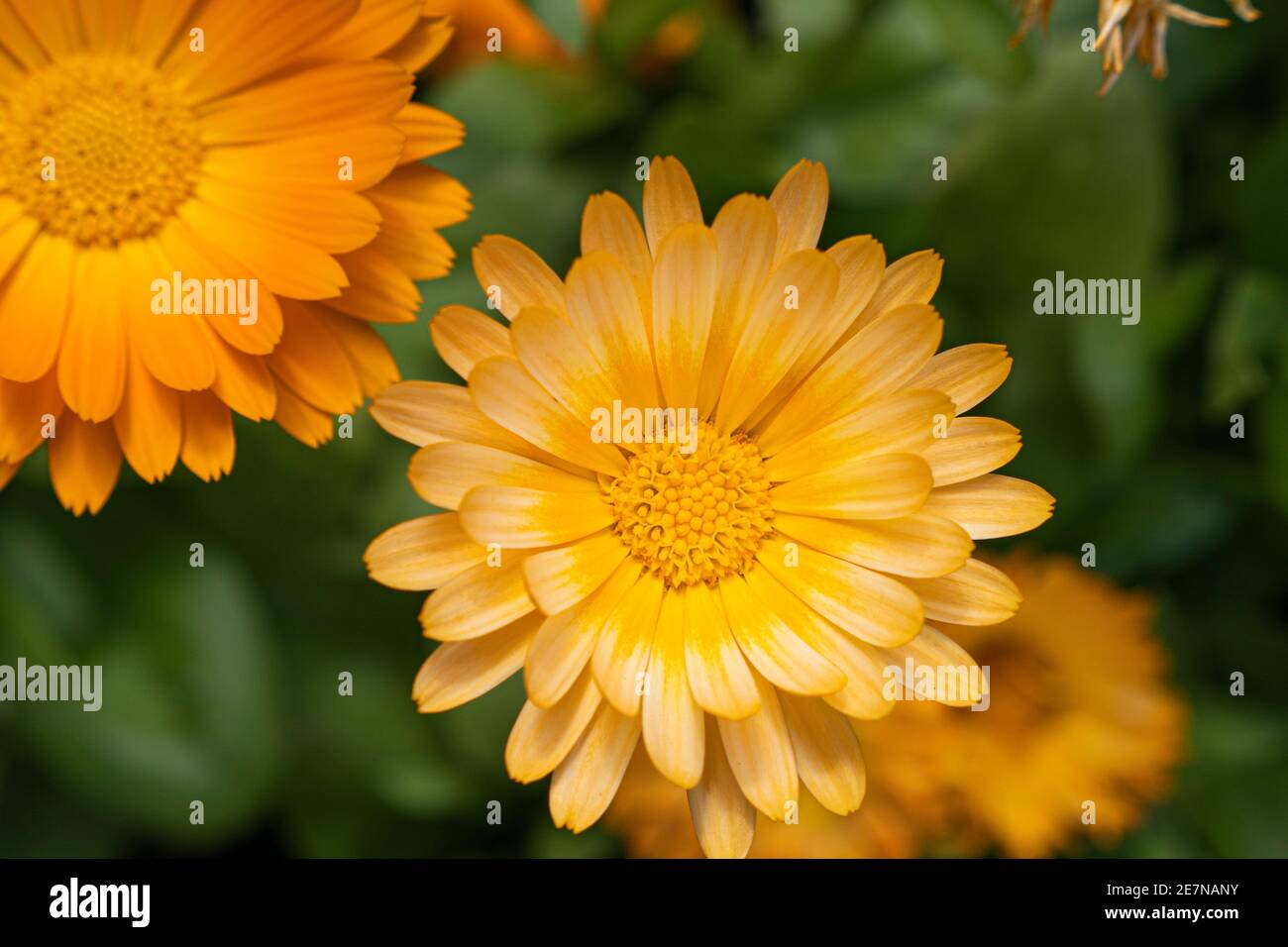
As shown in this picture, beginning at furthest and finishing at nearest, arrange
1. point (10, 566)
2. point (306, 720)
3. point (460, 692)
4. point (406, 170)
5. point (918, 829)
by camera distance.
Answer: point (306, 720) < point (10, 566) < point (918, 829) < point (406, 170) < point (460, 692)

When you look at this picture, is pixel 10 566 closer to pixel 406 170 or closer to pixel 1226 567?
pixel 406 170

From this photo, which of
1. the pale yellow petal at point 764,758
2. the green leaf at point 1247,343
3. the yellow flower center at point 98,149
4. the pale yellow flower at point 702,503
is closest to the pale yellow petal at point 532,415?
the pale yellow flower at point 702,503

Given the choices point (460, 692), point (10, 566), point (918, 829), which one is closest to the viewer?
point (460, 692)

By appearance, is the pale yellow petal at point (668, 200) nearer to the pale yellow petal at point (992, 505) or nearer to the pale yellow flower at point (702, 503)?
the pale yellow flower at point (702, 503)

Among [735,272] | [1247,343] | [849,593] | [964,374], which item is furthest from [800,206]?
[1247,343]

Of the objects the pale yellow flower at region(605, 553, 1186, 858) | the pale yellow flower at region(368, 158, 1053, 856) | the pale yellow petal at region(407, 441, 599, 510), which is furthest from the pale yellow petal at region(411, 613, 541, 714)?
the pale yellow flower at region(605, 553, 1186, 858)

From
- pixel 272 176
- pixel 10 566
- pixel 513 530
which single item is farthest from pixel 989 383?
pixel 10 566

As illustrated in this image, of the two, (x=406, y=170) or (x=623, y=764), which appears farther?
(x=406, y=170)
